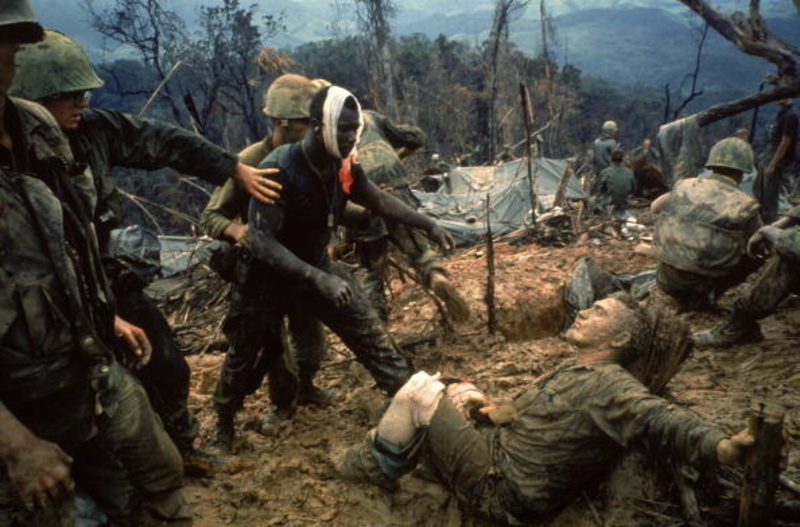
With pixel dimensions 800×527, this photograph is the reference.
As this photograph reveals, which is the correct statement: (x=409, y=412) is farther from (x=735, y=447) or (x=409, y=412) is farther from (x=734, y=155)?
(x=734, y=155)

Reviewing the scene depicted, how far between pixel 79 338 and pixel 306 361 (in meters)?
2.15

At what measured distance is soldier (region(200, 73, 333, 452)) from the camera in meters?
3.04

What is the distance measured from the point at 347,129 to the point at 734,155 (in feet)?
11.6

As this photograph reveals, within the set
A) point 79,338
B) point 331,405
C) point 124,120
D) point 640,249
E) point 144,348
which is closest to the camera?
point 79,338

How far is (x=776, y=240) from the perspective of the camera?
3.67 metres

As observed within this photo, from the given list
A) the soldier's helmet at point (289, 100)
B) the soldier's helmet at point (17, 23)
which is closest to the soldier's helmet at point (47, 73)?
the soldier's helmet at point (17, 23)

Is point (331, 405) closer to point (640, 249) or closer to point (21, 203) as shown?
point (21, 203)

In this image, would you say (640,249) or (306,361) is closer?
(306,361)

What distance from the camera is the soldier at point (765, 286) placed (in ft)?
11.7

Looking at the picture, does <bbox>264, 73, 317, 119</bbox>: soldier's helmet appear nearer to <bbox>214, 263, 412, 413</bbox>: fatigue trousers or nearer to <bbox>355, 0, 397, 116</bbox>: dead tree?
<bbox>214, 263, 412, 413</bbox>: fatigue trousers

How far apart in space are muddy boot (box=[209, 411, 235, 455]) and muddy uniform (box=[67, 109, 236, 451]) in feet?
1.33

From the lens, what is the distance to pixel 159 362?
2.74 metres

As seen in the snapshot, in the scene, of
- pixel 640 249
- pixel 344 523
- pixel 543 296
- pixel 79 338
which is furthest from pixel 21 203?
pixel 640 249

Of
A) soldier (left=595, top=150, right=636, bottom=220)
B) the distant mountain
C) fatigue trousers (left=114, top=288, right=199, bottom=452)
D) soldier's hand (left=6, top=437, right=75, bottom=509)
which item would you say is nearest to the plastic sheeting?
soldier (left=595, top=150, right=636, bottom=220)
